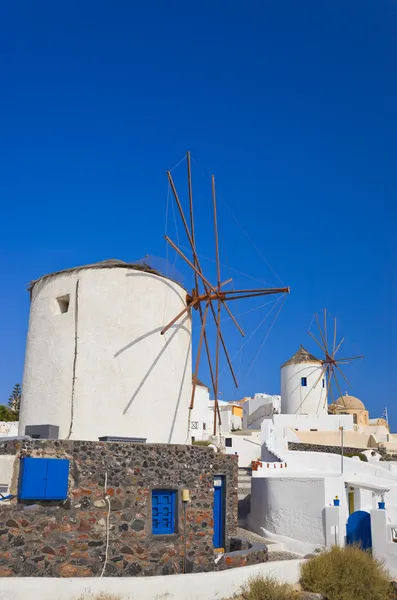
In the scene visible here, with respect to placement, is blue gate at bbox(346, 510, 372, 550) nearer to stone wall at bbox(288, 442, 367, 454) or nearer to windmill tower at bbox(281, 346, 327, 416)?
stone wall at bbox(288, 442, 367, 454)

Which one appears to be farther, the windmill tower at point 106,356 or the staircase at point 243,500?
the staircase at point 243,500

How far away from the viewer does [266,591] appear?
9289 millimetres

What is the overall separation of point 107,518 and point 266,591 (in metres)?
2.84

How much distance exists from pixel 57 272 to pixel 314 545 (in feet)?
28.1

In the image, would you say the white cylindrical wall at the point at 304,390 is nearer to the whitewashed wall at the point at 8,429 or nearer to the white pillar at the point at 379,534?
the whitewashed wall at the point at 8,429

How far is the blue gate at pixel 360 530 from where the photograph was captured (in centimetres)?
1233

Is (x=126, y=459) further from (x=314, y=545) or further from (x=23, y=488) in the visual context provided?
(x=314, y=545)

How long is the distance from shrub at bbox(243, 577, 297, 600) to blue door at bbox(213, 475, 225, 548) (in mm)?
2251

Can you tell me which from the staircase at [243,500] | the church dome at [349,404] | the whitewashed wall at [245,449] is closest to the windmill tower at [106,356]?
the staircase at [243,500]

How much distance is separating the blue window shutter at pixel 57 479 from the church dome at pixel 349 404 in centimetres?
3429

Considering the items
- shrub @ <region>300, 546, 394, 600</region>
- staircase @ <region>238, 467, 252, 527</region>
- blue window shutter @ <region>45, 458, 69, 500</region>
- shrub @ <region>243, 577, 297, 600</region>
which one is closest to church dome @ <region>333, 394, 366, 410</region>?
staircase @ <region>238, 467, 252, 527</region>

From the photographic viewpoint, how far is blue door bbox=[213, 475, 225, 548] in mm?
11859

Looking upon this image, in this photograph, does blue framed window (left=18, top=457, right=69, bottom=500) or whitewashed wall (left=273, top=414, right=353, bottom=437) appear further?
whitewashed wall (left=273, top=414, right=353, bottom=437)

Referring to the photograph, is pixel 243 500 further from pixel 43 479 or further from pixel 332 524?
pixel 43 479
